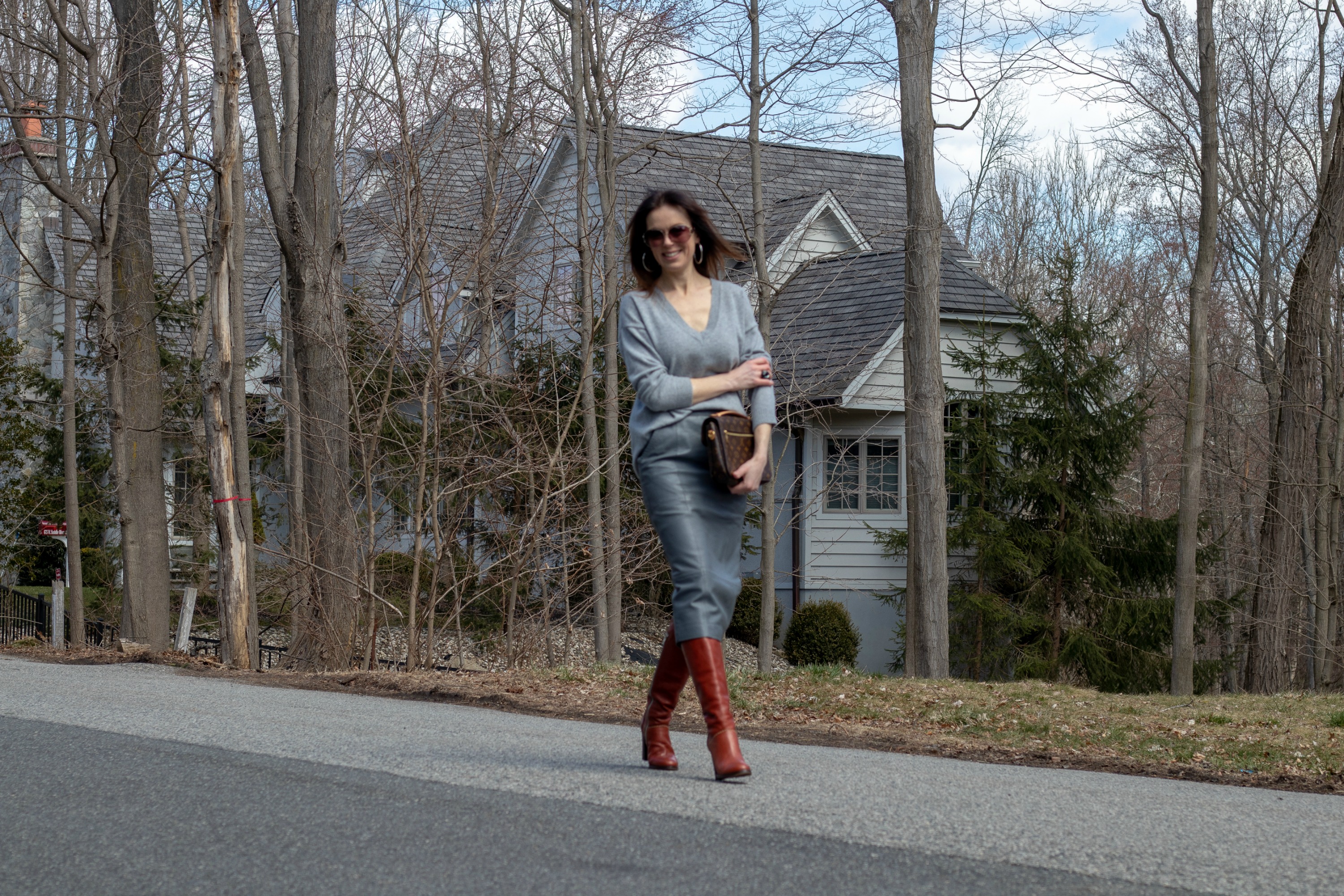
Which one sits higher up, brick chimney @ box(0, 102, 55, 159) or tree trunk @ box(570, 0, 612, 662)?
brick chimney @ box(0, 102, 55, 159)

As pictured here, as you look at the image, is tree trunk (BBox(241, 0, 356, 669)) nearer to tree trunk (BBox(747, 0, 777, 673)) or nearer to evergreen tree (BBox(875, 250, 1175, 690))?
tree trunk (BBox(747, 0, 777, 673))

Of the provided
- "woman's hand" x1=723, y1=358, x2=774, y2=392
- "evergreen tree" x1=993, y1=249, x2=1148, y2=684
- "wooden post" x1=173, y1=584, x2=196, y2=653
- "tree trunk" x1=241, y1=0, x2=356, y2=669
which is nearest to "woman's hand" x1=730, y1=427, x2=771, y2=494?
"woman's hand" x1=723, y1=358, x2=774, y2=392

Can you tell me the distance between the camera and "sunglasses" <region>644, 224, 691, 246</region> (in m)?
4.84

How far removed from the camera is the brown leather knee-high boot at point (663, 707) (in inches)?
194

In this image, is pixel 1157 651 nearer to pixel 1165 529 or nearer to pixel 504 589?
pixel 1165 529

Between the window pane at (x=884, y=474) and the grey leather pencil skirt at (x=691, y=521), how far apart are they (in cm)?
1843

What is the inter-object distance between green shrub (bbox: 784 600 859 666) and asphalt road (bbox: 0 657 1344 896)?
15042mm

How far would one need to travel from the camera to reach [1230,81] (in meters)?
29.3

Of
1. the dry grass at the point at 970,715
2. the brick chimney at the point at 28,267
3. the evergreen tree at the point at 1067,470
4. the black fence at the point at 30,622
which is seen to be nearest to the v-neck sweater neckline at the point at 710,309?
the dry grass at the point at 970,715

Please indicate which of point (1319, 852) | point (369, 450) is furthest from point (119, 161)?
point (1319, 852)

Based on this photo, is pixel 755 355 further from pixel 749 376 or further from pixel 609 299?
pixel 609 299

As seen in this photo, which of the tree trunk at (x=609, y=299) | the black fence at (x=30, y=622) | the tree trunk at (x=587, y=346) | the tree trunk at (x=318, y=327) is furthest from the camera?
the black fence at (x=30, y=622)

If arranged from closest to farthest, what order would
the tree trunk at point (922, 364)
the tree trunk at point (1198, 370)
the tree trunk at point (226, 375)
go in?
the tree trunk at point (226, 375)
the tree trunk at point (922, 364)
the tree trunk at point (1198, 370)

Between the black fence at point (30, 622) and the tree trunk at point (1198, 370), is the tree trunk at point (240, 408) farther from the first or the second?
the tree trunk at point (1198, 370)
